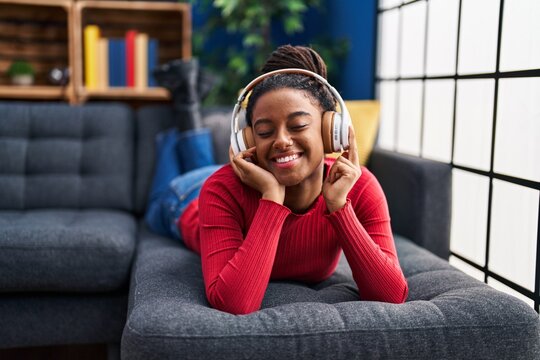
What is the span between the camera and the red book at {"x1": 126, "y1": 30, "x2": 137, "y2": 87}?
349 cm

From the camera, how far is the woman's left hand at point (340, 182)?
1.28 meters

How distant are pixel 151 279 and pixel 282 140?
0.53m

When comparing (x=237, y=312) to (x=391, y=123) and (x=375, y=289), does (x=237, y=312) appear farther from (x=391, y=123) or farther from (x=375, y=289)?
(x=391, y=123)

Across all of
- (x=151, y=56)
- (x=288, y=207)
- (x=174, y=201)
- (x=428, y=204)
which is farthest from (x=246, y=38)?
(x=288, y=207)

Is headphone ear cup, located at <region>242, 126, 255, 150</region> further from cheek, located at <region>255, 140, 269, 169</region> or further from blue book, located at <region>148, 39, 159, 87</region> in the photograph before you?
blue book, located at <region>148, 39, 159, 87</region>

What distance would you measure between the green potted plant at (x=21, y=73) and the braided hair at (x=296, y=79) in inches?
99.2

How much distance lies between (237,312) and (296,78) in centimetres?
52

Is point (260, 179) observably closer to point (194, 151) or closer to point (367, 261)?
point (367, 261)

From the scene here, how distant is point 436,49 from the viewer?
8.35 feet

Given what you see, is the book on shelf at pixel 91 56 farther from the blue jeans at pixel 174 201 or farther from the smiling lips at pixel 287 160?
the smiling lips at pixel 287 160

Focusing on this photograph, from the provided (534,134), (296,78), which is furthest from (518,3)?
(296,78)

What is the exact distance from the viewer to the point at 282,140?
4.07 ft

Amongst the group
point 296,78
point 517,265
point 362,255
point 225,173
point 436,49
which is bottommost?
point 517,265

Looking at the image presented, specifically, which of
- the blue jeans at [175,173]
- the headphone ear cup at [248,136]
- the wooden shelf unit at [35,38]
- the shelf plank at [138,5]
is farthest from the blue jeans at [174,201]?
the wooden shelf unit at [35,38]
